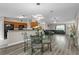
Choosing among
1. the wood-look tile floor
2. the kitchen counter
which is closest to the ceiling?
the kitchen counter

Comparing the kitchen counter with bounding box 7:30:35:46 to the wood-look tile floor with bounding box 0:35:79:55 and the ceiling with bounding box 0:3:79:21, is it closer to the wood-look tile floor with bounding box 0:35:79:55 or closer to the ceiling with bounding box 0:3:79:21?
the wood-look tile floor with bounding box 0:35:79:55

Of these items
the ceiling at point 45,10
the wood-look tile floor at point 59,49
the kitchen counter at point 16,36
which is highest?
the ceiling at point 45,10

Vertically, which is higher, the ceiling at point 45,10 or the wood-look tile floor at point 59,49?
the ceiling at point 45,10

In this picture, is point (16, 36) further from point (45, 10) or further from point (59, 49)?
point (59, 49)

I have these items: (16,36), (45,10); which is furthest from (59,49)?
(16,36)

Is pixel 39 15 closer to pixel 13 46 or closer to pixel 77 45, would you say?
pixel 13 46

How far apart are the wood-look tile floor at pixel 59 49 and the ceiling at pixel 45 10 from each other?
612 mm

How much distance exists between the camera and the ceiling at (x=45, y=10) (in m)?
3.48

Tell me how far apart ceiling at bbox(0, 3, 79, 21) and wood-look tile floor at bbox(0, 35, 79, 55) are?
0.61 metres

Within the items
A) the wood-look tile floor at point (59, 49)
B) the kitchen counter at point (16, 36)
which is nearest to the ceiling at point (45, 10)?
the kitchen counter at point (16, 36)

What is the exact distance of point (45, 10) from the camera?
356cm

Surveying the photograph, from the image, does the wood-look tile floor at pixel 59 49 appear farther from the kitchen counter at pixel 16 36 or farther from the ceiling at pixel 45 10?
the ceiling at pixel 45 10

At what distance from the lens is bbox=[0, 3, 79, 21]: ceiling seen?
3.48 metres
